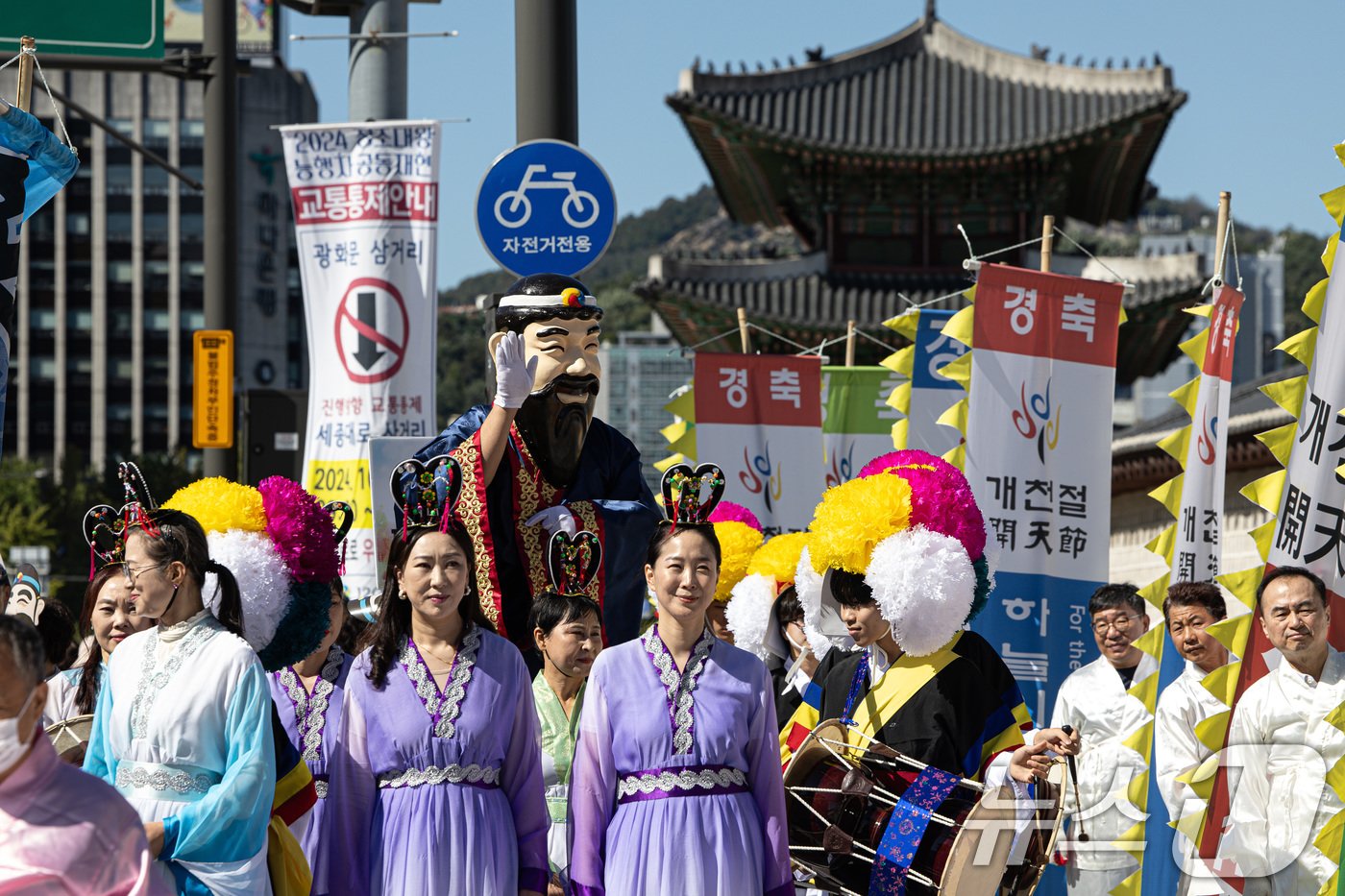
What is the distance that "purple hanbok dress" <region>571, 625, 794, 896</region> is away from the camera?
475 centimetres

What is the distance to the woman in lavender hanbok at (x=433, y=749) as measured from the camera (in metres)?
4.72

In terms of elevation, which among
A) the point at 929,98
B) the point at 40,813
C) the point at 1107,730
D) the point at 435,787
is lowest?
the point at 1107,730

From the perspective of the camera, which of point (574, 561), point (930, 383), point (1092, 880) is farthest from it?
point (930, 383)

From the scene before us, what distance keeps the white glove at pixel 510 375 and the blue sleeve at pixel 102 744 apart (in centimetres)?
161

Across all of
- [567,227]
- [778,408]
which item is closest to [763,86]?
[778,408]

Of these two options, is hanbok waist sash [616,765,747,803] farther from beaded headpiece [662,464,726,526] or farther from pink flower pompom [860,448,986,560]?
pink flower pompom [860,448,986,560]

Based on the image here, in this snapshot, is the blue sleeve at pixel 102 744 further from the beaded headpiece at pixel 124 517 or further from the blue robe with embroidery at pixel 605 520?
the blue robe with embroidery at pixel 605 520

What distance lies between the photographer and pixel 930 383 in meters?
11.0

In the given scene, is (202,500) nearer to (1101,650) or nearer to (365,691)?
(365,691)

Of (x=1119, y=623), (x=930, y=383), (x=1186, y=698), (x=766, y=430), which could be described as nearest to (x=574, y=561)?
(x=1186, y=698)

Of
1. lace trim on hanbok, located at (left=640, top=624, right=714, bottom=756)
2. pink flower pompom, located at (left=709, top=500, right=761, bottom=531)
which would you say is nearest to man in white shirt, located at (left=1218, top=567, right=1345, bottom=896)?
lace trim on hanbok, located at (left=640, top=624, right=714, bottom=756)

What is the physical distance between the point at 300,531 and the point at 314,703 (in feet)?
2.76

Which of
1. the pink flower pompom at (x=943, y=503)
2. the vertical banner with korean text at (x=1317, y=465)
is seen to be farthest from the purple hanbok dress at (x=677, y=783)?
the vertical banner with korean text at (x=1317, y=465)

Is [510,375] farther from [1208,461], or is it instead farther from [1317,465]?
[1208,461]
